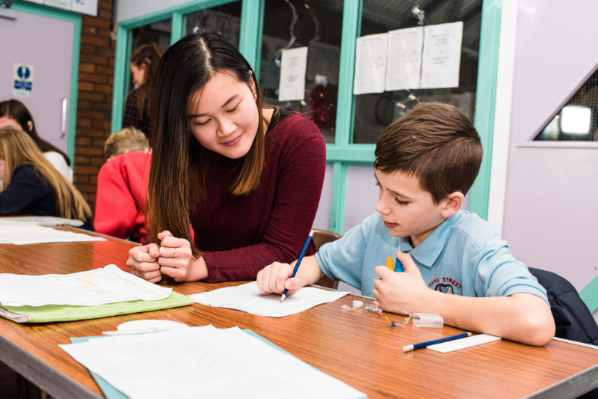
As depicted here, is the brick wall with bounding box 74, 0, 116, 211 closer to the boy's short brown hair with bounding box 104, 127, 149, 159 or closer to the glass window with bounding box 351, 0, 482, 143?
the boy's short brown hair with bounding box 104, 127, 149, 159

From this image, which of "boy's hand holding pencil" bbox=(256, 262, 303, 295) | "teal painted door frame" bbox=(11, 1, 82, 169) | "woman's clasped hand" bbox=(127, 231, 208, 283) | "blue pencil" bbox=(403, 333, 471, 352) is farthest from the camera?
"teal painted door frame" bbox=(11, 1, 82, 169)

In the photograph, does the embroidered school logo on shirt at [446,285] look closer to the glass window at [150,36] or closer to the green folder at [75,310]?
the green folder at [75,310]

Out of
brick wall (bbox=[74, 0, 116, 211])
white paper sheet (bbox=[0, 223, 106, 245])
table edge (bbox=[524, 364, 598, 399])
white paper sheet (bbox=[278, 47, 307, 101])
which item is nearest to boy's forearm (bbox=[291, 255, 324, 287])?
table edge (bbox=[524, 364, 598, 399])

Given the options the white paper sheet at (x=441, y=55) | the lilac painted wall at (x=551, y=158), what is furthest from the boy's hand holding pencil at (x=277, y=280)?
the white paper sheet at (x=441, y=55)

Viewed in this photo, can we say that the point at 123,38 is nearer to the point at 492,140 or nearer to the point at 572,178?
the point at 492,140

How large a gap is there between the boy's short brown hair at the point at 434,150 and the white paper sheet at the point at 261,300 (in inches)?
11.8

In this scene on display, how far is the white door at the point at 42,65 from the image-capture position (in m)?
4.21

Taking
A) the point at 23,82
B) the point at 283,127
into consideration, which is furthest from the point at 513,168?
the point at 23,82

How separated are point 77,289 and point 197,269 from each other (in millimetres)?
265

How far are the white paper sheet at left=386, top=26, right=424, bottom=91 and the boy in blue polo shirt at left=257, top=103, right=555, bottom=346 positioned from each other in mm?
1417

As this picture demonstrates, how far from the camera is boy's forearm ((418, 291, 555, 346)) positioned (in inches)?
31.0

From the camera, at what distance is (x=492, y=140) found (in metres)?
2.20

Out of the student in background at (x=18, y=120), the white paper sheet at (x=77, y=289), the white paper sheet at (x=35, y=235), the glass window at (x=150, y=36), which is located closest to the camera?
the white paper sheet at (x=77, y=289)

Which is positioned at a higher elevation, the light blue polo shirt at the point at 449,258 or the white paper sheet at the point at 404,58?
the white paper sheet at the point at 404,58
